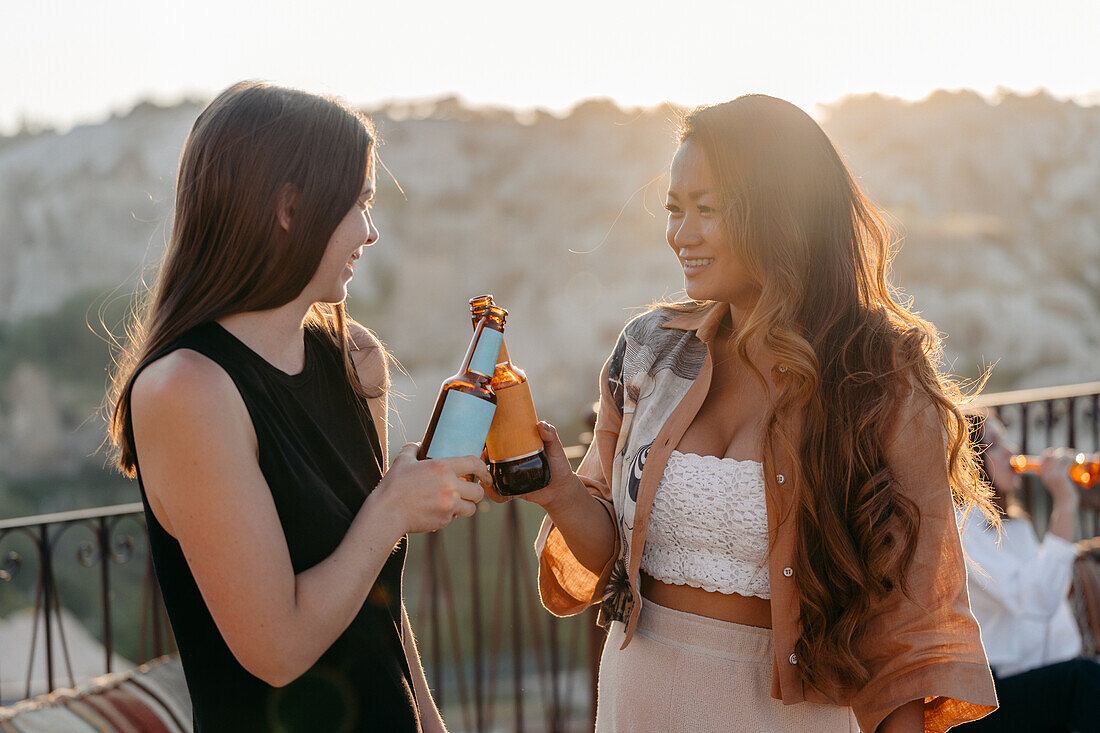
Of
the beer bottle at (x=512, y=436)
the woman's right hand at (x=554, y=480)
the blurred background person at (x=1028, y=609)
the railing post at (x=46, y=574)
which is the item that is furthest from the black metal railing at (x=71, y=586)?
the blurred background person at (x=1028, y=609)

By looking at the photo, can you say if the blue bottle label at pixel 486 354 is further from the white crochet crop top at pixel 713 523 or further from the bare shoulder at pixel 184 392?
the white crochet crop top at pixel 713 523

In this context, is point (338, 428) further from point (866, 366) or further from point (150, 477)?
point (866, 366)

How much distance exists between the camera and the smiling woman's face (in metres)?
1.86

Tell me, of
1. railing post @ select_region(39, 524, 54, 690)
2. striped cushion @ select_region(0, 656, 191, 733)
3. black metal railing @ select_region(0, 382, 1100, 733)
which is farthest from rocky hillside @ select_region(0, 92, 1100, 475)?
striped cushion @ select_region(0, 656, 191, 733)

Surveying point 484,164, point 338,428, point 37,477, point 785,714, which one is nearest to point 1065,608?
point 785,714

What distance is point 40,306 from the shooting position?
65.6 feet

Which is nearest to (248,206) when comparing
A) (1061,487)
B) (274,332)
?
(274,332)

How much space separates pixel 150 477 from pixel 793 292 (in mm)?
1251

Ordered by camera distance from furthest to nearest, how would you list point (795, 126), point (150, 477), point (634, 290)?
point (634, 290) → point (795, 126) → point (150, 477)

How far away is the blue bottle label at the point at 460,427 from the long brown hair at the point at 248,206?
279 mm

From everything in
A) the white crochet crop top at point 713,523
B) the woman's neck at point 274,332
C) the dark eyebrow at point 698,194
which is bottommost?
the white crochet crop top at point 713,523

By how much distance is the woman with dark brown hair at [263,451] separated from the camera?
3.76 feet

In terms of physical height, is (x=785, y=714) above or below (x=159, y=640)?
above

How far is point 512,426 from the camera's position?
1.60 meters
